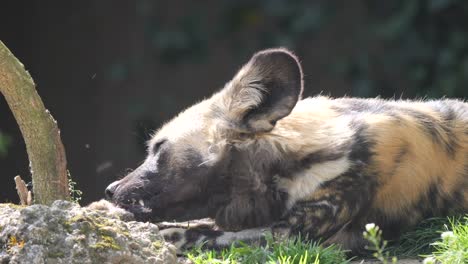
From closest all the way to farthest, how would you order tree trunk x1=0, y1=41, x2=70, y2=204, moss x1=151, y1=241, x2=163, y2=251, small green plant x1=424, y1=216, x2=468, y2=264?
moss x1=151, y1=241, x2=163, y2=251
small green plant x1=424, y1=216, x2=468, y2=264
tree trunk x1=0, y1=41, x2=70, y2=204

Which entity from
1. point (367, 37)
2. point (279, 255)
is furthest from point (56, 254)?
point (367, 37)

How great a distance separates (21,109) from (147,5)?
5.17 metres

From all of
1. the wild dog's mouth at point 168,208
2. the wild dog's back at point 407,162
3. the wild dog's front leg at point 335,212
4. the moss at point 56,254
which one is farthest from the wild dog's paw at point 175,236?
the moss at point 56,254

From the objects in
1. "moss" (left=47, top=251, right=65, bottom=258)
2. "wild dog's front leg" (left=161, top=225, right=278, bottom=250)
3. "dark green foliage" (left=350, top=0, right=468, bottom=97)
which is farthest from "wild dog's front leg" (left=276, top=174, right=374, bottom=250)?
"dark green foliage" (left=350, top=0, right=468, bottom=97)

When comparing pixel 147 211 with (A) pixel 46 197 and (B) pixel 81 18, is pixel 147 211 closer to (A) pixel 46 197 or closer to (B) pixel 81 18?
(A) pixel 46 197

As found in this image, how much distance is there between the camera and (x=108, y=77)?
873 cm

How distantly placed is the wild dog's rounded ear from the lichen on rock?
45.3 inches

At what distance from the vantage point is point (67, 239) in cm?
293

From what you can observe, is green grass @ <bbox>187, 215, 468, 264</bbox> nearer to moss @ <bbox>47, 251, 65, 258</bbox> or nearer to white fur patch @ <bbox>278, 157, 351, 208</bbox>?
white fur patch @ <bbox>278, 157, 351, 208</bbox>

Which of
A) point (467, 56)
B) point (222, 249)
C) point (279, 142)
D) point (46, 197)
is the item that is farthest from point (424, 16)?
point (46, 197)

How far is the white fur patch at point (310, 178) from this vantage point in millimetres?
4012

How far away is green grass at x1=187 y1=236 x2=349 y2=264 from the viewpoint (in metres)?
3.36

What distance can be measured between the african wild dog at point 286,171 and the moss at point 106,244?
3.31 ft

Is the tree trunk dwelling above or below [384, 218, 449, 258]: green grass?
above
